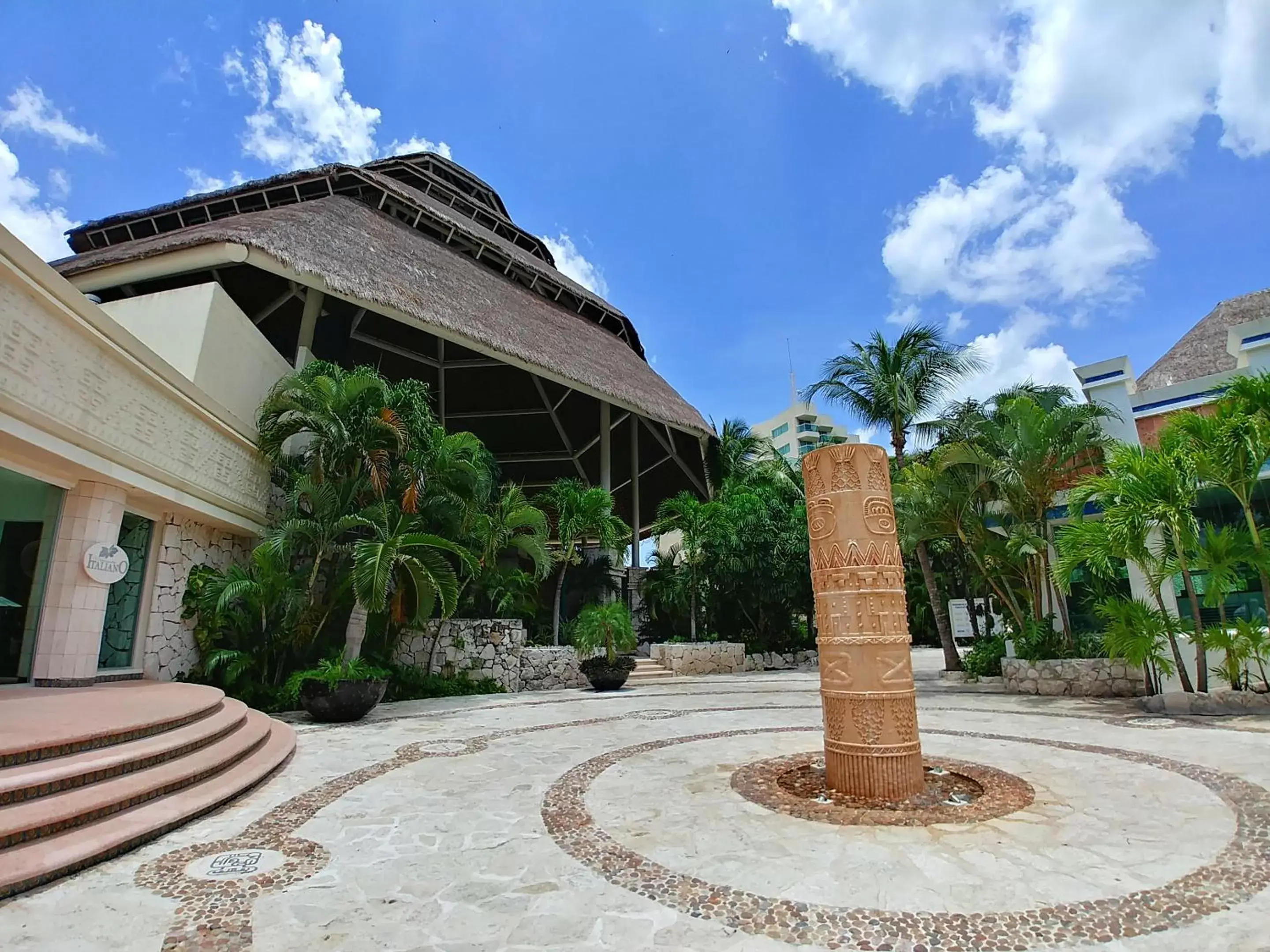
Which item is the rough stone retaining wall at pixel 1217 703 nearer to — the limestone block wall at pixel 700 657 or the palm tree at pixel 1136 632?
the palm tree at pixel 1136 632

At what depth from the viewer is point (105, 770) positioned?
4.14m

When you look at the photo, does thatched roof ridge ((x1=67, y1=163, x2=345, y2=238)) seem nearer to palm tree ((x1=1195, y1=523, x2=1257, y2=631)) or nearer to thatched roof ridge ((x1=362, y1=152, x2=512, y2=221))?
thatched roof ridge ((x1=362, y1=152, x2=512, y2=221))

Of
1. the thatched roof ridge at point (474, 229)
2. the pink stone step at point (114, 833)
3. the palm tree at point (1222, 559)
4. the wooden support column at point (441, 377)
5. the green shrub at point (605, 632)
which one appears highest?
the thatched roof ridge at point (474, 229)

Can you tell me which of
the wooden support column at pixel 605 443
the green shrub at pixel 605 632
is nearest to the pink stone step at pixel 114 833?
the green shrub at pixel 605 632

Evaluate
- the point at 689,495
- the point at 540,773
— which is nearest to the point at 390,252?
the point at 689,495

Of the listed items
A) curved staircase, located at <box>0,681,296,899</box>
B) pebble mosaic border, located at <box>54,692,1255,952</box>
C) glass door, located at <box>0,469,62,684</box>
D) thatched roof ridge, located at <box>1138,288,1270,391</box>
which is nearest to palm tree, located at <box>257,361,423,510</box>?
glass door, located at <box>0,469,62,684</box>

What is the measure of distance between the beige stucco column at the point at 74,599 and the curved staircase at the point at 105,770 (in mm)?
589

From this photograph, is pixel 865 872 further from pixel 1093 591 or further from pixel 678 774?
pixel 1093 591

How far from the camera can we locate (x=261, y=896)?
9.68 feet

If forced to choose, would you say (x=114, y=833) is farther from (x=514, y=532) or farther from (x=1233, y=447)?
(x=1233, y=447)

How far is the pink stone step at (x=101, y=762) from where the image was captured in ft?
11.7

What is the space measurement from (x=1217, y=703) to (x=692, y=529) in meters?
11.0

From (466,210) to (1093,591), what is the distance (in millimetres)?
21524

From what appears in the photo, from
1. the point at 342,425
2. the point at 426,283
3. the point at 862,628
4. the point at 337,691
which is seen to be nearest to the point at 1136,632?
the point at 862,628
